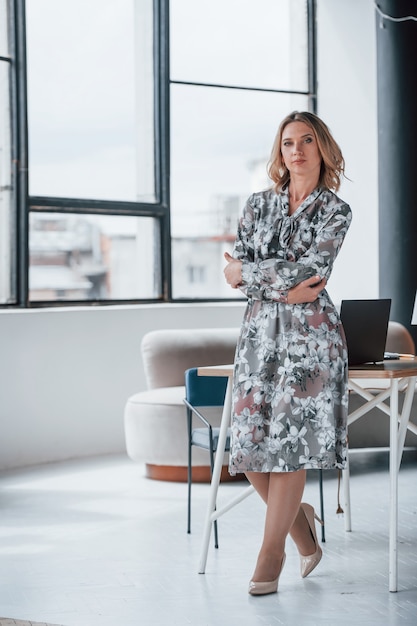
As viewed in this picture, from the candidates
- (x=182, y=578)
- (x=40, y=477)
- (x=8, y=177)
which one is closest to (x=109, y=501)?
(x=40, y=477)

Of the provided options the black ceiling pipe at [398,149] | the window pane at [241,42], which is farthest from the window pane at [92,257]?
the black ceiling pipe at [398,149]

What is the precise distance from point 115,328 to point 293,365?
11.7 ft

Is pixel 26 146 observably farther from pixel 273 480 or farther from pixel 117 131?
pixel 273 480

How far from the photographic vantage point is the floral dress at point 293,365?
341 centimetres

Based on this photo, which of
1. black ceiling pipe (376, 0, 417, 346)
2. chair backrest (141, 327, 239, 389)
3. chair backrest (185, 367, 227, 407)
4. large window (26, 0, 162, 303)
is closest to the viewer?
chair backrest (185, 367, 227, 407)

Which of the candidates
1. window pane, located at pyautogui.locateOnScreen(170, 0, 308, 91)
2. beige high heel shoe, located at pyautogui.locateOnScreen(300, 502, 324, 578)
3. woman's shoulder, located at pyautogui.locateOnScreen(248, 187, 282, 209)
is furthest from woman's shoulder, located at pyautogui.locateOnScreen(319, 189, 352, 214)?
window pane, located at pyautogui.locateOnScreen(170, 0, 308, 91)

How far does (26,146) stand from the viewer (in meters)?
6.55

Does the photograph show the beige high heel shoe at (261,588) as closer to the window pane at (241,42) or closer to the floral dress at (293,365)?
the floral dress at (293,365)

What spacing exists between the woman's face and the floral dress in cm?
13

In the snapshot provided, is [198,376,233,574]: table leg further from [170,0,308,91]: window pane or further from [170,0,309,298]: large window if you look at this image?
[170,0,308,91]: window pane

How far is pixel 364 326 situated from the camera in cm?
367

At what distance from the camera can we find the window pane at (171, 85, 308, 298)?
7449 millimetres

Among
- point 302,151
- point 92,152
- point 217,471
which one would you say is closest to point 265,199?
point 302,151

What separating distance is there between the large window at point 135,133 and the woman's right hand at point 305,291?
11.6ft
